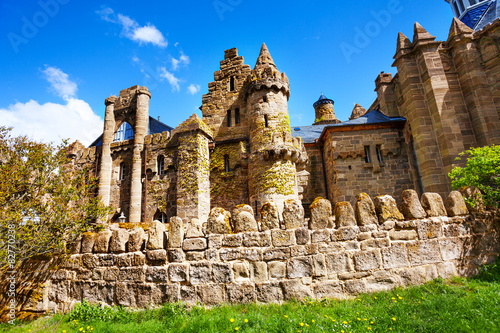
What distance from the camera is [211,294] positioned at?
198 inches

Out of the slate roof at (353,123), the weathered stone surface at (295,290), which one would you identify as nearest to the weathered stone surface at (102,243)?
the weathered stone surface at (295,290)

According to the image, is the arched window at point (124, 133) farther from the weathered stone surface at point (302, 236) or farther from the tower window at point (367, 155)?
the weathered stone surface at point (302, 236)

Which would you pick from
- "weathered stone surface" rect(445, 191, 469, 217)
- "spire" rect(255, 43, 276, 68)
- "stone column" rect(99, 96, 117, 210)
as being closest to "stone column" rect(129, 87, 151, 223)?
"stone column" rect(99, 96, 117, 210)

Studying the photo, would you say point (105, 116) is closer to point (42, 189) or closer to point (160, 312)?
point (42, 189)

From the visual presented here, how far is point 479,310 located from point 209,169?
13722 mm

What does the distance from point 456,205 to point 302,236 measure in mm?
3407

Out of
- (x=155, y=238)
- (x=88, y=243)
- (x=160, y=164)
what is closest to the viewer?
(x=155, y=238)

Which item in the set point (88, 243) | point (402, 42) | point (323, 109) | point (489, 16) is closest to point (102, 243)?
point (88, 243)

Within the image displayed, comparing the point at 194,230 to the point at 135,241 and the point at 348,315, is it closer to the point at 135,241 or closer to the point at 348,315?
the point at 135,241

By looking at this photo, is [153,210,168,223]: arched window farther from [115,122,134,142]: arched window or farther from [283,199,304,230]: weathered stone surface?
[283,199,304,230]: weathered stone surface

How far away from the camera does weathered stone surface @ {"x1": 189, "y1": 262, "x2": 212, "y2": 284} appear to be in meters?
5.11

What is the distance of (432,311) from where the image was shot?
13.5 feet

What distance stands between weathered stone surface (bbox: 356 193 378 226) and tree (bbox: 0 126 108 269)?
21.0 ft

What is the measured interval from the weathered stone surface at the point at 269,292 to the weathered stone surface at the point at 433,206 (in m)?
3.46
